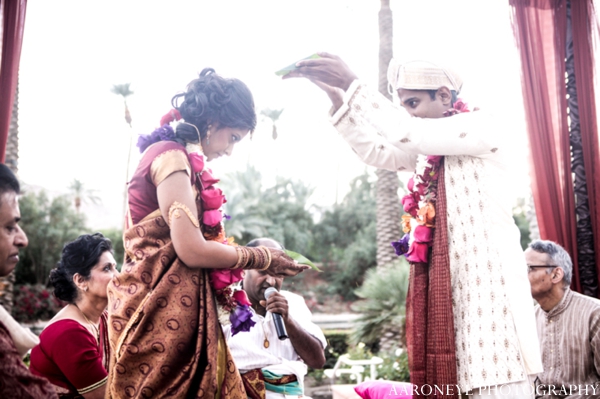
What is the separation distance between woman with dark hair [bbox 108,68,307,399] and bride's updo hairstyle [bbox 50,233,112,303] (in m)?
1.06

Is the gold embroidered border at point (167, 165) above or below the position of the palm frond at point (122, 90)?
below

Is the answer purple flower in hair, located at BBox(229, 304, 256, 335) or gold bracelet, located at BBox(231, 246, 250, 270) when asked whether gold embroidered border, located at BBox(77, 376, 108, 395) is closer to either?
purple flower in hair, located at BBox(229, 304, 256, 335)

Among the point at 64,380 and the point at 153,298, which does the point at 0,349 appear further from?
the point at 64,380

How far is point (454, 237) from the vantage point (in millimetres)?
2420

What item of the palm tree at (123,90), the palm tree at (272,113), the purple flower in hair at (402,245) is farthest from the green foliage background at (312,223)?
the purple flower in hair at (402,245)

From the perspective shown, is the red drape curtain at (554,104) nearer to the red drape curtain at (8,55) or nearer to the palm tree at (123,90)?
the red drape curtain at (8,55)

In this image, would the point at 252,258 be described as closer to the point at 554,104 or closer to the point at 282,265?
the point at 282,265

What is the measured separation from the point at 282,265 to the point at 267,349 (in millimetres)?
1238

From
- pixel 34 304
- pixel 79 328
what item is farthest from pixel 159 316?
pixel 34 304

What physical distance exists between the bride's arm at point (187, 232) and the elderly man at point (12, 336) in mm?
485

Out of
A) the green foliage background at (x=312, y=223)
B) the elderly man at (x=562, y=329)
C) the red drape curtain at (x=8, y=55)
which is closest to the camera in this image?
the elderly man at (x=562, y=329)

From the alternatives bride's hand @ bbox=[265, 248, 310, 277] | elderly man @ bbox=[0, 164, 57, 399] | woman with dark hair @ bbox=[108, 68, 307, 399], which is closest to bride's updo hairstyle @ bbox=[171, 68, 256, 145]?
woman with dark hair @ bbox=[108, 68, 307, 399]

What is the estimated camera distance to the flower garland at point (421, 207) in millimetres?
2482

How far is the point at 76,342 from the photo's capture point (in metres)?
2.75
